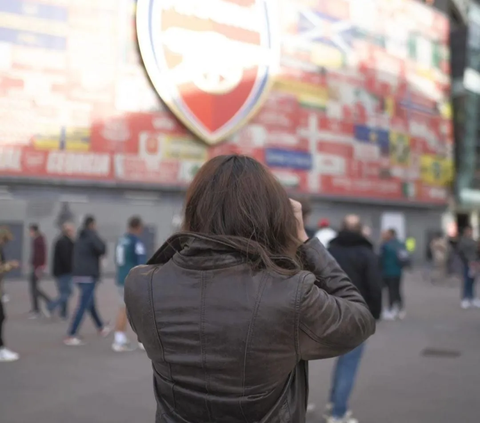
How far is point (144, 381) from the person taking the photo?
18.6 ft

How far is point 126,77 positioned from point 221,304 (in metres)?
19.5

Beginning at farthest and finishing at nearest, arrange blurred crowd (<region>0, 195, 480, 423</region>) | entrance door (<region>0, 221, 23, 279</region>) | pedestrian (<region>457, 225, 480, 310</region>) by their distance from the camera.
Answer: entrance door (<region>0, 221, 23, 279</region>)
pedestrian (<region>457, 225, 480, 310</region>)
blurred crowd (<region>0, 195, 480, 423</region>)

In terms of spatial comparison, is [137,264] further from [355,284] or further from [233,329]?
[233,329]

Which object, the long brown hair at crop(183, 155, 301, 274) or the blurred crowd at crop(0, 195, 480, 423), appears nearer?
the long brown hair at crop(183, 155, 301, 274)

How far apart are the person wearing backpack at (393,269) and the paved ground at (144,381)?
62.9 inches

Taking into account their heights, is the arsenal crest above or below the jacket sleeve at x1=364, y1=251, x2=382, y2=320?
above

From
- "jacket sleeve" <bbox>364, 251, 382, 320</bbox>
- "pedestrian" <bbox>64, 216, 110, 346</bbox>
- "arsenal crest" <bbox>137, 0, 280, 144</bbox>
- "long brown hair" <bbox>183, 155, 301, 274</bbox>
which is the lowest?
"pedestrian" <bbox>64, 216, 110, 346</bbox>

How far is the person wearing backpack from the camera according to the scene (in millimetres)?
10773

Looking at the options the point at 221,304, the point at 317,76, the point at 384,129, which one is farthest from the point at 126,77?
the point at 221,304

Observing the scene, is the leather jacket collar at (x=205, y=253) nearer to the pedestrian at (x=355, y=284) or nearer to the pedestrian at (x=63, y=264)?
the pedestrian at (x=355, y=284)

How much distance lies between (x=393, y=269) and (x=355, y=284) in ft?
21.9

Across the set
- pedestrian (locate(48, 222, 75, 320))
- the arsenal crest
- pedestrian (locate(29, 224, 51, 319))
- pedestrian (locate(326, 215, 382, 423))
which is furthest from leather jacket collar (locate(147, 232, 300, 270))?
the arsenal crest

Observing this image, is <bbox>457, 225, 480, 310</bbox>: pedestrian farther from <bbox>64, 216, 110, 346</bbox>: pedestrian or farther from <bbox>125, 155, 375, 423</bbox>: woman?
<bbox>125, 155, 375, 423</bbox>: woman

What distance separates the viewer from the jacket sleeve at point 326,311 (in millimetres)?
1480
